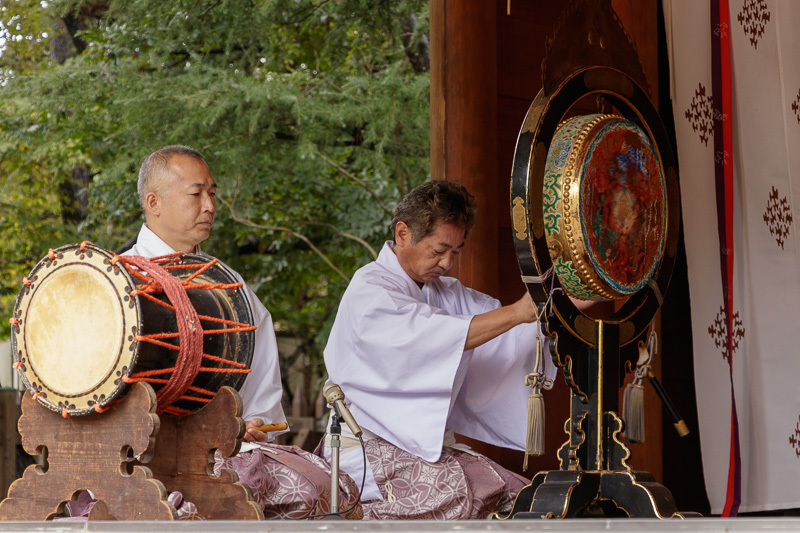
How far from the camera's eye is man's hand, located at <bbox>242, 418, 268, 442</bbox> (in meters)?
2.52

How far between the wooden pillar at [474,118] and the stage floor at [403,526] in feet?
7.02

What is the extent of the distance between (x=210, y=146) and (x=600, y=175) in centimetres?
412

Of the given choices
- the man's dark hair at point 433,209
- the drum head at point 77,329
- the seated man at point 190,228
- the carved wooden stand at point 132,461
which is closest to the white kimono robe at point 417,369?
the man's dark hair at point 433,209

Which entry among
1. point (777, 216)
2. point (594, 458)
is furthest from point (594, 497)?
point (777, 216)

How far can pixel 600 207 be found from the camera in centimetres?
257

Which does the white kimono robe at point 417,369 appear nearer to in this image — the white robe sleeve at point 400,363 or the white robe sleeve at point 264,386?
the white robe sleeve at point 400,363

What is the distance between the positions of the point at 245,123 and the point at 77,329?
4.41 meters

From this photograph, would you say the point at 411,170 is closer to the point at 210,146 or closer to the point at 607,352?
the point at 210,146

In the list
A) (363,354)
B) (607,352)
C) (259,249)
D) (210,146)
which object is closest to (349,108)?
(210,146)

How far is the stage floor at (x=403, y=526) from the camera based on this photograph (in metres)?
1.56

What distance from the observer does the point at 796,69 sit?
12.4 ft

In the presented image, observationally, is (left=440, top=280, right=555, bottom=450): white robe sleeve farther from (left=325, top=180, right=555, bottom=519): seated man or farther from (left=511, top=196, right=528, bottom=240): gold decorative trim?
(left=511, top=196, right=528, bottom=240): gold decorative trim

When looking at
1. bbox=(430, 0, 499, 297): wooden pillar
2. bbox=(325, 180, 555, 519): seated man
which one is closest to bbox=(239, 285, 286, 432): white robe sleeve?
bbox=(325, 180, 555, 519): seated man

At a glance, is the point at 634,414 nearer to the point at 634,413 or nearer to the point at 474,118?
the point at 634,413
